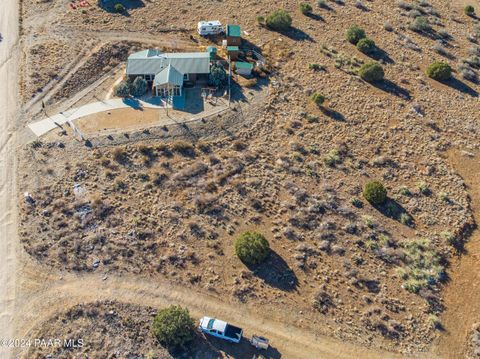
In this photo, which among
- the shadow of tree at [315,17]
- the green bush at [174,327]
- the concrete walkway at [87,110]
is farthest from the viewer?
the shadow of tree at [315,17]

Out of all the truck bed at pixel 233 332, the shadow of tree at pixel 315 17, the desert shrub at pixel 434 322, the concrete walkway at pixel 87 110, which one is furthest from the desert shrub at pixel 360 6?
the truck bed at pixel 233 332

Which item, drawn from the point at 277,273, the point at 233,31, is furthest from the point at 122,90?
the point at 277,273

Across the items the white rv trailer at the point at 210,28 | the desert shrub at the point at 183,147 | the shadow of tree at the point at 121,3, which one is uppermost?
the white rv trailer at the point at 210,28

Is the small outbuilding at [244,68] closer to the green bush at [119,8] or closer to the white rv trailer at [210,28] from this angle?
the white rv trailer at [210,28]

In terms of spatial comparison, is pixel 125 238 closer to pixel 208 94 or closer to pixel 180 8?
pixel 208 94

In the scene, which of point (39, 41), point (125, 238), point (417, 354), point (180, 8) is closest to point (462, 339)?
point (417, 354)

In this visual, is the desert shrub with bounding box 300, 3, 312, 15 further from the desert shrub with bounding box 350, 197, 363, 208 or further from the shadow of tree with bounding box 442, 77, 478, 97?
the desert shrub with bounding box 350, 197, 363, 208
